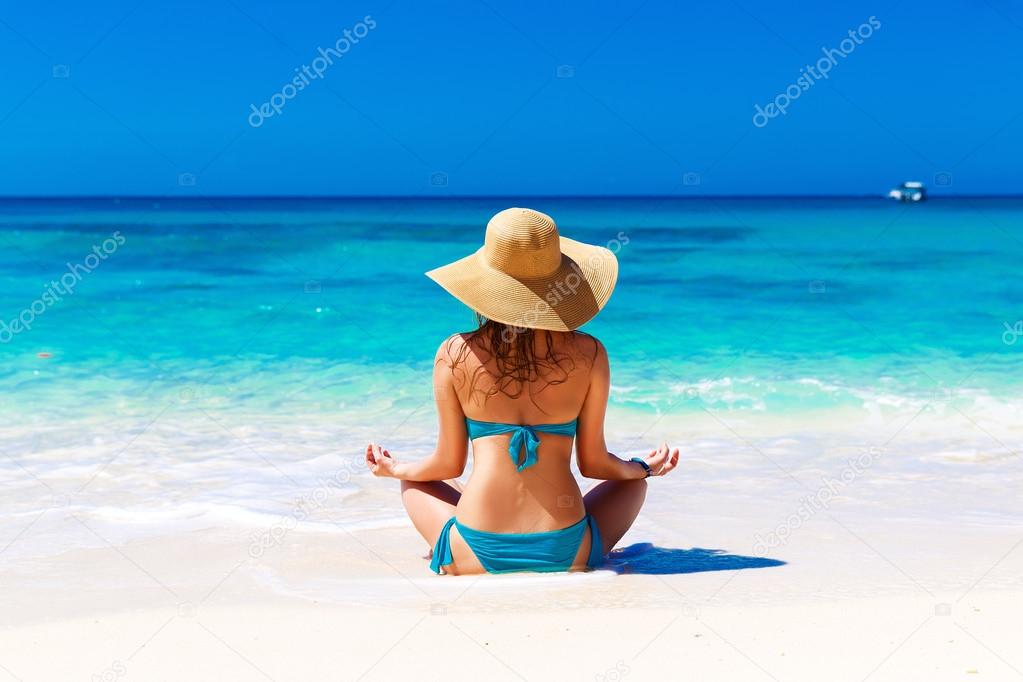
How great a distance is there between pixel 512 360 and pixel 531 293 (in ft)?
0.77

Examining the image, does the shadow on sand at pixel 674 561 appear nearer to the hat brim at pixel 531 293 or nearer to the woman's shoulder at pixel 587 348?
the woman's shoulder at pixel 587 348

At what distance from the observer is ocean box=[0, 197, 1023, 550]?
521 centimetres

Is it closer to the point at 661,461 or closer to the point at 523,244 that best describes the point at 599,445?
the point at 661,461

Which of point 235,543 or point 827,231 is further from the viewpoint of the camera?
point 827,231

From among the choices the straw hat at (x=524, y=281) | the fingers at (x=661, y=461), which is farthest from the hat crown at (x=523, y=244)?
the fingers at (x=661, y=461)

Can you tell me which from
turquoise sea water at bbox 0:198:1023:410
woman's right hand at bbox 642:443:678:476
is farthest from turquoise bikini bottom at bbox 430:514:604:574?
turquoise sea water at bbox 0:198:1023:410

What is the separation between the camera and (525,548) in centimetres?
346

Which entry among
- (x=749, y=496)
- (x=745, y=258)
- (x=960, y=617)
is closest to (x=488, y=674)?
(x=960, y=617)

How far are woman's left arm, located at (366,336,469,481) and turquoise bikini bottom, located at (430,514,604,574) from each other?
0.61ft

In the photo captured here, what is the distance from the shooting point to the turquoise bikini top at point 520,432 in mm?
3357

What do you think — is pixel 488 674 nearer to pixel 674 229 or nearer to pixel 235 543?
pixel 235 543

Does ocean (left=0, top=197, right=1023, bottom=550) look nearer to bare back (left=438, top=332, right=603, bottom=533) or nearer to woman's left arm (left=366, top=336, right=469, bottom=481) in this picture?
woman's left arm (left=366, top=336, right=469, bottom=481)

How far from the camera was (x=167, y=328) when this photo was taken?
1121cm

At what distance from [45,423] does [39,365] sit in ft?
7.49
